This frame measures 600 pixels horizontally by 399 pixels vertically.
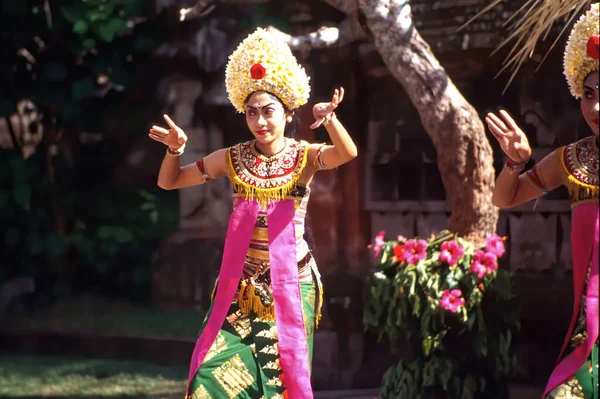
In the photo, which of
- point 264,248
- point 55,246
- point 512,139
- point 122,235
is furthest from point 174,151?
point 55,246

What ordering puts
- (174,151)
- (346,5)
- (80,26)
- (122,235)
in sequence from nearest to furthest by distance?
1. (174,151)
2. (346,5)
3. (80,26)
4. (122,235)

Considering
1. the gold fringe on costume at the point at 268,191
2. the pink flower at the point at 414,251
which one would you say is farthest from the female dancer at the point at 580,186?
the pink flower at the point at 414,251

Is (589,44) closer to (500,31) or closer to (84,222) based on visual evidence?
(500,31)

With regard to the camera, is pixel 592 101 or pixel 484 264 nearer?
pixel 592 101

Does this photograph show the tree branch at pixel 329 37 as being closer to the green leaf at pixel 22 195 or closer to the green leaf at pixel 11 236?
the green leaf at pixel 22 195

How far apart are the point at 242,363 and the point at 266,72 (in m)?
1.19

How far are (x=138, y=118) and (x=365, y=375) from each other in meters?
3.27

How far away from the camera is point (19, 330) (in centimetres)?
872

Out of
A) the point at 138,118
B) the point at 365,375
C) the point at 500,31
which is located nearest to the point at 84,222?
the point at 138,118

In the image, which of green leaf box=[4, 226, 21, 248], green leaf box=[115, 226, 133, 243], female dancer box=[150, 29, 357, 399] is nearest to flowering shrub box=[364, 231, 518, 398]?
female dancer box=[150, 29, 357, 399]

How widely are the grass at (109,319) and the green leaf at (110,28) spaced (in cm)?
241

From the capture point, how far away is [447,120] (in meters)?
6.00

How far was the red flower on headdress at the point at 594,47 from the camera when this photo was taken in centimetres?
354

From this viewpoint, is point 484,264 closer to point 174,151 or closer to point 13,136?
point 174,151
